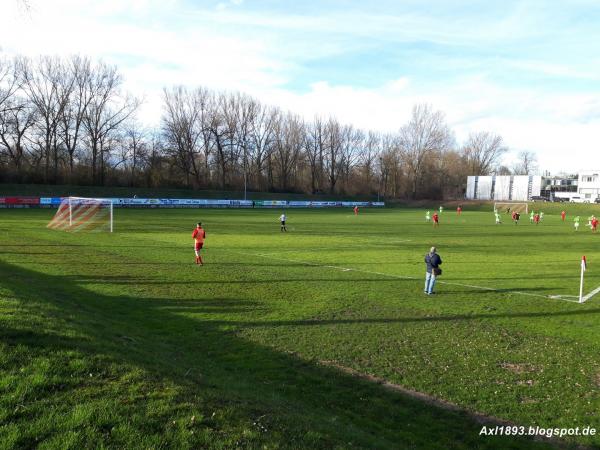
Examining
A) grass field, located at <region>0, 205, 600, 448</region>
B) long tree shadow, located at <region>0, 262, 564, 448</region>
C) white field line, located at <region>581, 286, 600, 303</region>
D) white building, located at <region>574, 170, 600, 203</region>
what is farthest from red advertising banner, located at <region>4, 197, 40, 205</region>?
white building, located at <region>574, 170, 600, 203</region>

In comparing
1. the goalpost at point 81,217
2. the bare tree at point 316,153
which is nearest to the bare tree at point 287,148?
the bare tree at point 316,153

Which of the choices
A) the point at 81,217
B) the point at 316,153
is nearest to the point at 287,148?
the point at 316,153

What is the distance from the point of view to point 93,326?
821 centimetres

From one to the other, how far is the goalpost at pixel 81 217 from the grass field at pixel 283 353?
15.2 meters

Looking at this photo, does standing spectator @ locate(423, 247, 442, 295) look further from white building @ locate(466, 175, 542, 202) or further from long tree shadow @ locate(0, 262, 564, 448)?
white building @ locate(466, 175, 542, 202)

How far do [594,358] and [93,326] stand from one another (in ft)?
32.1

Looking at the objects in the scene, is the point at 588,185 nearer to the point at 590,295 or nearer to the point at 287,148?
the point at 287,148

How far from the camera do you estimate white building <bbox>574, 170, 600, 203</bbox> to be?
376 ft

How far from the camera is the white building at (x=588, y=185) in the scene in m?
114

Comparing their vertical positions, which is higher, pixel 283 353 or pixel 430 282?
pixel 430 282

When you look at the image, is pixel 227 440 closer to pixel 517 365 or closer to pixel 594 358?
pixel 517 365

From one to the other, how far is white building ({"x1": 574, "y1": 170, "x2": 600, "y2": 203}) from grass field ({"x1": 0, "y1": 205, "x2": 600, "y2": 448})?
114108 millimetres

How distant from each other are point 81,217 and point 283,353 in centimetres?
3257

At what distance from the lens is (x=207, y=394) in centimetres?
545
